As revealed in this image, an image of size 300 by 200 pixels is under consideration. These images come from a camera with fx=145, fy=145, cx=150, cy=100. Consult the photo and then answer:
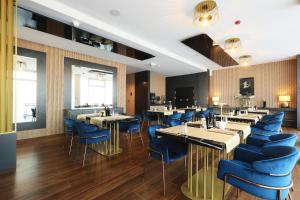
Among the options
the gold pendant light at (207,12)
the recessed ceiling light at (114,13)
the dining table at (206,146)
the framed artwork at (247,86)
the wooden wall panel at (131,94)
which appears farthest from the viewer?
the wooden wall panel at (131,94)

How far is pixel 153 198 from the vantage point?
1.91m

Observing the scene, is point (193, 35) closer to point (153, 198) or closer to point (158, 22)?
point (158, 22)

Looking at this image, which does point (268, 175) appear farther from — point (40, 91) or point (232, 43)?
point (40, 91)

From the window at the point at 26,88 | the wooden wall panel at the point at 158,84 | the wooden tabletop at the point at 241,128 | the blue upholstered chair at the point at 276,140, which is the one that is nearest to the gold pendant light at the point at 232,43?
the wooden tabletop at the point at 241,128

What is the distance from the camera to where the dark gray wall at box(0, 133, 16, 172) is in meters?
2.51

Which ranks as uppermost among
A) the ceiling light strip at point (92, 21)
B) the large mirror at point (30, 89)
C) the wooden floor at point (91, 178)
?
the ceiling light strip at point (92, 21)

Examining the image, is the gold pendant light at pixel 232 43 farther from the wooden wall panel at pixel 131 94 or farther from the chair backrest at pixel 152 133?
the wooden wall panel at pixel 131 94

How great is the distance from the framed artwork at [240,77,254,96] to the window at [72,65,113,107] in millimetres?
7326

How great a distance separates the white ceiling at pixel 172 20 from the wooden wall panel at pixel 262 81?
2.30m

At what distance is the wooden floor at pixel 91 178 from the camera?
1968 mm

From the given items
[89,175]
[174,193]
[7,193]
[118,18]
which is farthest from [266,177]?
[118,18]

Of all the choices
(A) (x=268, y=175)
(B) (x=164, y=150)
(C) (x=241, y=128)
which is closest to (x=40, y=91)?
(B) (x=164, y=150)

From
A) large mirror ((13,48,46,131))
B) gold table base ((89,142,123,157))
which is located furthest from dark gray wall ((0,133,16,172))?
large mirror ((13,48,46,131))

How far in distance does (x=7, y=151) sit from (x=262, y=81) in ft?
33.6
